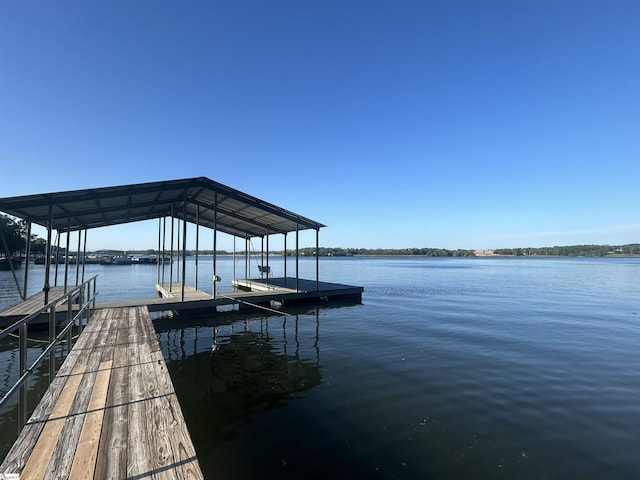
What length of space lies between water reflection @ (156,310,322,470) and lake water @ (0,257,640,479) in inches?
1.3

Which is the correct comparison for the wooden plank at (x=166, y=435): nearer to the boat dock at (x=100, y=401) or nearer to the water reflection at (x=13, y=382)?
the boat dock at (x=100, y=401)

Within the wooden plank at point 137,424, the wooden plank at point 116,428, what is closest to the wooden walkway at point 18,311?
the wooden plank at point 116,428

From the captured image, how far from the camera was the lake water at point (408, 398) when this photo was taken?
13.8ft

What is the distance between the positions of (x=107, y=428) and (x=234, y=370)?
14.7 feet

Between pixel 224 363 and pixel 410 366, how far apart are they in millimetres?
4512

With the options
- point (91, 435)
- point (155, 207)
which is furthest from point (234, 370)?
point (155, 207)

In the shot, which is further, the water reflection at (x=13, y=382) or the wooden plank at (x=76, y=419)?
the water reflection at (x=13, y=382)

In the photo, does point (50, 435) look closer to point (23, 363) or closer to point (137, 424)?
point (137, 424)

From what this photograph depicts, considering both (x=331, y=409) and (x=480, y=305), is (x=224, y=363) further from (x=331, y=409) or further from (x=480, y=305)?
(x=480, y=305)

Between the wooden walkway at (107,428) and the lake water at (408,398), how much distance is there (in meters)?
1.17

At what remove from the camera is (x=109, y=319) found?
847cm

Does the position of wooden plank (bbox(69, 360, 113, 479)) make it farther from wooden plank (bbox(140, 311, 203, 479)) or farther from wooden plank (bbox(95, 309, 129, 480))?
wooden plank (bbox(140, 311, 203, 479))

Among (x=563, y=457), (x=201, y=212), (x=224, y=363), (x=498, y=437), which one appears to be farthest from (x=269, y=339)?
(x=201, y=212)

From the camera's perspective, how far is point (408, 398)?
19.6 ft
